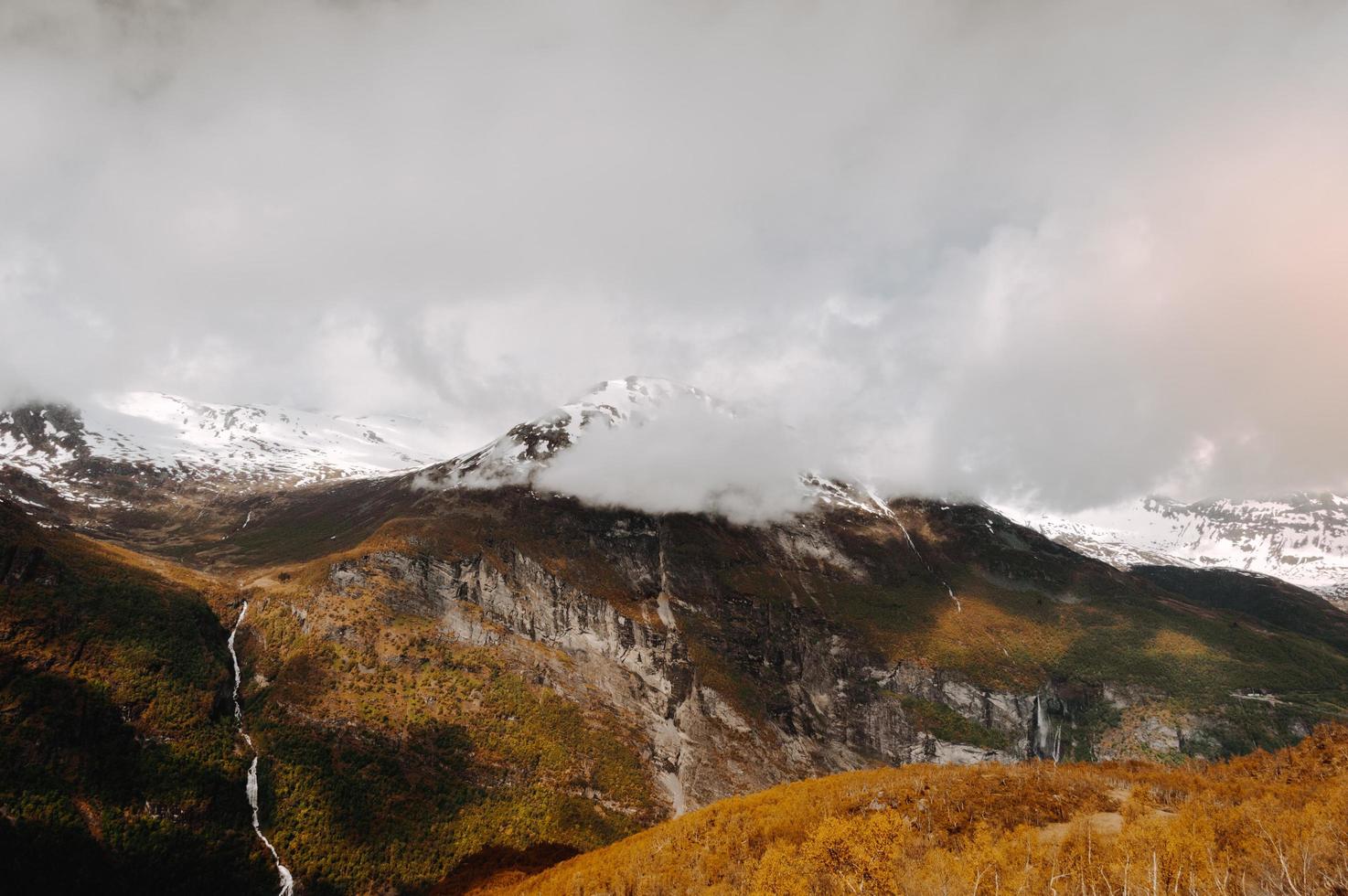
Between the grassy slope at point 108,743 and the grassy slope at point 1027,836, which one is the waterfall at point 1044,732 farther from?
the grassy slope at point 108,743

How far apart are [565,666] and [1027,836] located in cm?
10320

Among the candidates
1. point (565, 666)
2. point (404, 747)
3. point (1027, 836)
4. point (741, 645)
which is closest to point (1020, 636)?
point (741, 645)

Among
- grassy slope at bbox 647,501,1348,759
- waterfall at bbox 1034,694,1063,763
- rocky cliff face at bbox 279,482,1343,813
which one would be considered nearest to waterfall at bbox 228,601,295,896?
rocky cliff face at bbox 279,482,1343,813

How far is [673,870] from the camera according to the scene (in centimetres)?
4281

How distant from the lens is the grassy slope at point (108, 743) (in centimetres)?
5284

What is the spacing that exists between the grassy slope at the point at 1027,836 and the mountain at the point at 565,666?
37.7 m

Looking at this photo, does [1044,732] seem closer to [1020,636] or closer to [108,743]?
[1020,636]

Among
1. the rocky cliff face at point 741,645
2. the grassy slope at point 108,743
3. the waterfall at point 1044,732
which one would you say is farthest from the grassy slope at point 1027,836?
the waterfall at point 1044,732

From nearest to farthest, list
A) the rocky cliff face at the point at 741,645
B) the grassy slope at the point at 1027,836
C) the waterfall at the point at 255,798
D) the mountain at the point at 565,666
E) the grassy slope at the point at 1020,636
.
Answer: the grassy slope at the point at 1027,836 → the waterfall at the point at 255,798 → the mountain at the point at 565,666 → the rocky cliff face at the point at 741,645 → the grassy slope at the point at 1020,636

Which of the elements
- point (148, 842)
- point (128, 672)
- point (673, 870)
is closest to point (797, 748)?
point (673, 870)

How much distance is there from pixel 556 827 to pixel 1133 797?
79380 millimetres

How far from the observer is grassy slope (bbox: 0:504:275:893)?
52844mm

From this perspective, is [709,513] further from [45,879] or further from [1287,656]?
[1287,656]

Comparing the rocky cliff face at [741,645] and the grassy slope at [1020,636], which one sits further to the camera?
the grassy slope at [1020,636]
